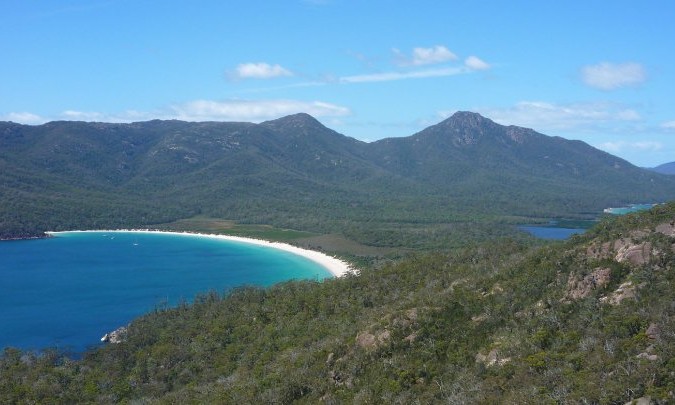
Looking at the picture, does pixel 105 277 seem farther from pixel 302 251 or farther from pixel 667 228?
pixel 667 228

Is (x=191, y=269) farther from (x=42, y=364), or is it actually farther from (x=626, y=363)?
(x=626, y=363)

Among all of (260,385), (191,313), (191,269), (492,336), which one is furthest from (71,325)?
(492,336)

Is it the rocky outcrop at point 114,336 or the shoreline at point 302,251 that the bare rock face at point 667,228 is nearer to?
the rocky outcrop at point 114,336

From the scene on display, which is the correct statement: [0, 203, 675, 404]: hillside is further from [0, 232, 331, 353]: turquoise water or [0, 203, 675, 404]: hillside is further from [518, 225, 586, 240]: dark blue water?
[518, 225, 586, 240]: dark blue water

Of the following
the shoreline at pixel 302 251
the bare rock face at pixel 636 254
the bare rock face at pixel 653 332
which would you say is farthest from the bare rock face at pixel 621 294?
the shoreline at pixel 302 251

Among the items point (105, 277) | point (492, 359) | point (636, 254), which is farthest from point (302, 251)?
point (492, 359)

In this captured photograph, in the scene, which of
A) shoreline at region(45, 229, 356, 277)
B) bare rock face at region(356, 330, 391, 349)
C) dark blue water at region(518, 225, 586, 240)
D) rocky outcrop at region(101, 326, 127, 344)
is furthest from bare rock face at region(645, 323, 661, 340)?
dark blue water at region(518, 225, 586, 240)
